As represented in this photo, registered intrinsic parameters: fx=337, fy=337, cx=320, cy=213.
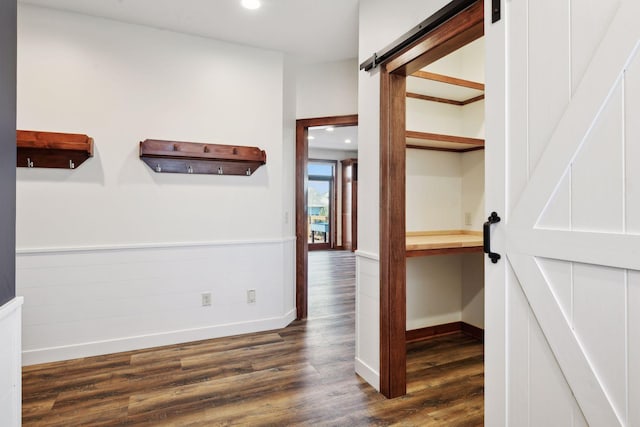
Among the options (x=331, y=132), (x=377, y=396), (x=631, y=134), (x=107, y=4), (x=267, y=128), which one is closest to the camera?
(x=631, y=134)

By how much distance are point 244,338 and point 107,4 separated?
9.69ft

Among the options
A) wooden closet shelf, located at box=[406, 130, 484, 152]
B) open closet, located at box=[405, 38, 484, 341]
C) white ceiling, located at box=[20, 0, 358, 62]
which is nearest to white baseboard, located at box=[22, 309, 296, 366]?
open closet, located at box=[405, 38, 484, 341]

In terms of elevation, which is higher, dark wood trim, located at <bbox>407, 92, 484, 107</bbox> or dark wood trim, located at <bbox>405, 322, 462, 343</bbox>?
dark wood trim, located at <bbox>407, 92, 484, 107</bbox>

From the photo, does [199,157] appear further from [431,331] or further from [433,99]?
[431,331]

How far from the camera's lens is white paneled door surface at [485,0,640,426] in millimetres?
973

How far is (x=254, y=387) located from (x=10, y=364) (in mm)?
1351

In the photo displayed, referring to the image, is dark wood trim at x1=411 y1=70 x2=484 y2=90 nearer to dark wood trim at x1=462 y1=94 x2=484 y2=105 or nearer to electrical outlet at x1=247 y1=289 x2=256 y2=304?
dark wood trim at x1=462 y1=94 x2=484 y2=105

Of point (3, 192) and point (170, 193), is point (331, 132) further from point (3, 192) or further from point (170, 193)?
point (3, 192)

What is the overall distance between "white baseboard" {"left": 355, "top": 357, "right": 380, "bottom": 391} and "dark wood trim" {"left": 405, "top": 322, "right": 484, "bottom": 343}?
0.82 metres

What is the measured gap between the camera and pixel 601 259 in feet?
3.35

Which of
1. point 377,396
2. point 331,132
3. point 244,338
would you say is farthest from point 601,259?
point 331,132

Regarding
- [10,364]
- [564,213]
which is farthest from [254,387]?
[564,213]

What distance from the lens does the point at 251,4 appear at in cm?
256

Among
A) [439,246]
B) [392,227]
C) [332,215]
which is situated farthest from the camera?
[332,215]
